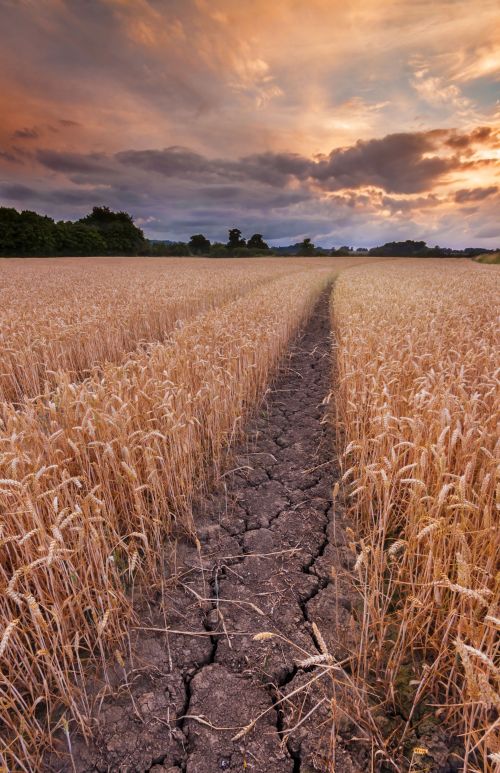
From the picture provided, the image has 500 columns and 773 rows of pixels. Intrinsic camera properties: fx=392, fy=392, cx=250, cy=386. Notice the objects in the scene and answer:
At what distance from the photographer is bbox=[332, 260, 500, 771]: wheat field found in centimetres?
174

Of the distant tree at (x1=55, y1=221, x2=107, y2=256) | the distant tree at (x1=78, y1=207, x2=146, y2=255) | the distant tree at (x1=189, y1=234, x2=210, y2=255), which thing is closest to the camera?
the distant tree at (x1=55, y1=221, x2=107, y2=256)

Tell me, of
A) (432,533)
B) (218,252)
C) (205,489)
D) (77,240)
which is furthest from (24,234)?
(432,533)

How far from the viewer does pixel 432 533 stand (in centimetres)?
196

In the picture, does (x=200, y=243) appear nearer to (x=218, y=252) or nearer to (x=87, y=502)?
(x=218, y=252)

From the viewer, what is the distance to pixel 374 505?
3492 mm

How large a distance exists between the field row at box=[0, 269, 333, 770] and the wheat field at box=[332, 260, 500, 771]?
1.42m

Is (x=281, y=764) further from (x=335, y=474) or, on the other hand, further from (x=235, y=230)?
(x=235, y=230)

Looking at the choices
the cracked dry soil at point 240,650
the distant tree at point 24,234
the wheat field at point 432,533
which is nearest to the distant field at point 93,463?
the cracked dry soil at point 240,650

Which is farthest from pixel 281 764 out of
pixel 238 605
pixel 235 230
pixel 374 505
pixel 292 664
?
pixel 235 230

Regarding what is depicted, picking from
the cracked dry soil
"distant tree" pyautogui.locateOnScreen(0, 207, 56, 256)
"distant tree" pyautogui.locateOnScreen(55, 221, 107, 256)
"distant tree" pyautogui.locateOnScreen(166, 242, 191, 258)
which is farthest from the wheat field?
"distant tree" pyautogui.locateOnScreen(166, 242, 191, 258)

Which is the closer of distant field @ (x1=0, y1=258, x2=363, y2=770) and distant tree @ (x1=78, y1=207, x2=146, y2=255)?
distant field @ (x1=0, y1=258, x2=363, y2=770)

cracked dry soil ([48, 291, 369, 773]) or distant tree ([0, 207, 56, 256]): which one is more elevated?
distant tree ([0, 207, 56, 256])

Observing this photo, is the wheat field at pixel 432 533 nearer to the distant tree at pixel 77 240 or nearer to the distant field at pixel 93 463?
the distant field at pixel 93 463

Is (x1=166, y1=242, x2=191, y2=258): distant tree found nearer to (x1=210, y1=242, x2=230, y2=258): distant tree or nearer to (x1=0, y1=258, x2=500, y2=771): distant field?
(x1=210, y1=242, x2=230, y2=258): distant tree
